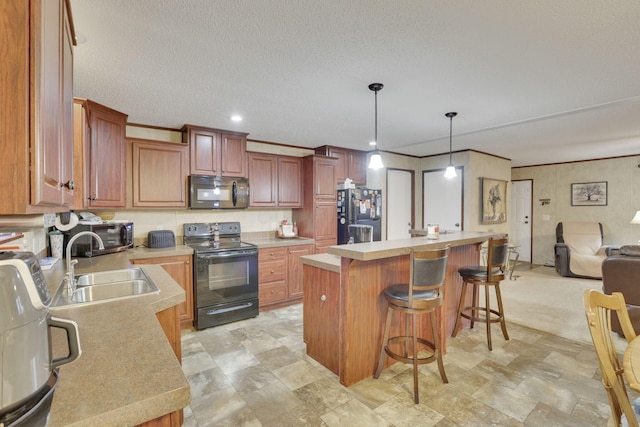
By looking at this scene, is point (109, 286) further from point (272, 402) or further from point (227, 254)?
point (227, 254)

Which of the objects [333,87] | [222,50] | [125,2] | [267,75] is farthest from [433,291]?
[125,2]

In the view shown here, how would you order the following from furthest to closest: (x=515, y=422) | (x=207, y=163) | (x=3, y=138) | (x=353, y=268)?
(x=207, y=163) → (x=353, y=268) → (x=515, y=422) → (x=3, y=138)

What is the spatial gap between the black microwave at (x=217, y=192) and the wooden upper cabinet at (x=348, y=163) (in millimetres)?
1448

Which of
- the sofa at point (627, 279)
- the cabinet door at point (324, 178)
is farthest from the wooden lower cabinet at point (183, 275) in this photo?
the sofa at point (627, 279)

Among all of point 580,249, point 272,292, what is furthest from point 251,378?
point 580,249

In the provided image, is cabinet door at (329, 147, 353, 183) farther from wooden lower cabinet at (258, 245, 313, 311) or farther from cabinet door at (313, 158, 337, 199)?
wooden lower cabinet at (258, 245, 313, 311)

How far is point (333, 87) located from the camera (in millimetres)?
2609

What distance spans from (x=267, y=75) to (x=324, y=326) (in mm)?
2042

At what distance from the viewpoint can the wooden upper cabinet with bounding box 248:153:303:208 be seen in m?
4.28

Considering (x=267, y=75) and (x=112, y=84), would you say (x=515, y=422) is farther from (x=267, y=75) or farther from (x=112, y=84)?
(x=112, y=84)

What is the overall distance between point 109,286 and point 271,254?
2144 millimetres

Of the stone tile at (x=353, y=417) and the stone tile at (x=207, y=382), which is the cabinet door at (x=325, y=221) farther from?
the stone tile at (x=353, y=417)

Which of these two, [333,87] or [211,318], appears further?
[211,318]

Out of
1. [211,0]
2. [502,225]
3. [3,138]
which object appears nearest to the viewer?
[3,138]
